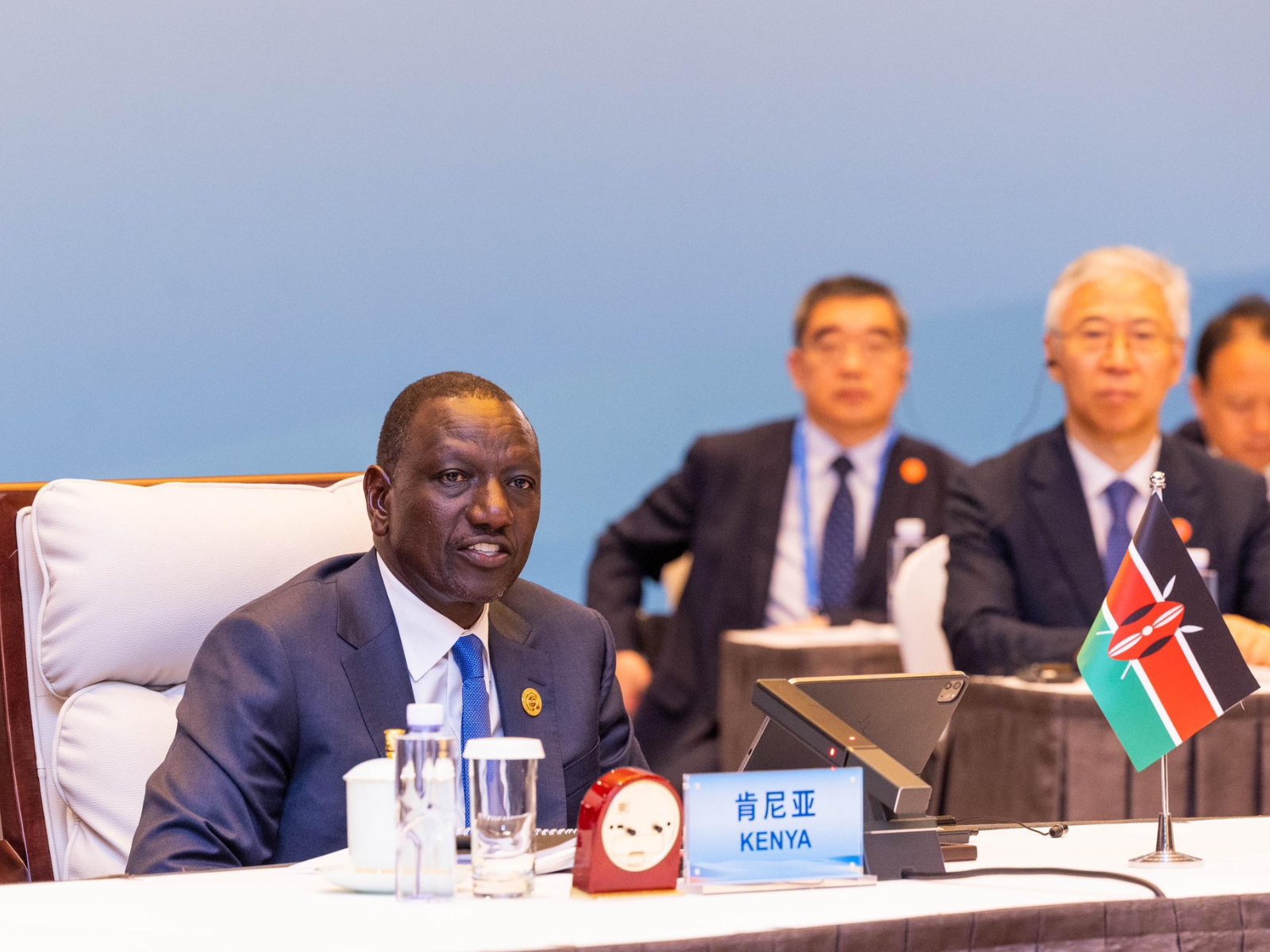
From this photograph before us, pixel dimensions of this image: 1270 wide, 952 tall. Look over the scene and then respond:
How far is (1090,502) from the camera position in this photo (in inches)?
149

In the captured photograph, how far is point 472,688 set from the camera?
6.38 ft

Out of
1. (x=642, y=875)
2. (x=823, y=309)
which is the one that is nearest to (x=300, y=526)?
(x=642, y=875)

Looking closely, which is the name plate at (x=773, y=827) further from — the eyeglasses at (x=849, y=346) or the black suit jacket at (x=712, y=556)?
the eyeglasses at (x=849, y=346)

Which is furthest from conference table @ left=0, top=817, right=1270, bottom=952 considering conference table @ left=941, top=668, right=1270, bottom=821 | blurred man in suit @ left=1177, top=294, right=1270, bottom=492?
blurred man in suit @ left=1177, top=294, right=1270, bottom=492

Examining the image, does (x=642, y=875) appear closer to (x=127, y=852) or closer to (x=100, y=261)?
(x=127, y=852)

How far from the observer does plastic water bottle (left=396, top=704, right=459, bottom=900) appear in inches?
55.1

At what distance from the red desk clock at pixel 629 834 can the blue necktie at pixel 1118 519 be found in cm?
247

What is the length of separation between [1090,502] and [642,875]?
8.34 feet

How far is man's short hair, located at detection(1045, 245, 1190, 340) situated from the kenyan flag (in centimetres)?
222

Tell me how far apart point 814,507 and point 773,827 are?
3.34 metres

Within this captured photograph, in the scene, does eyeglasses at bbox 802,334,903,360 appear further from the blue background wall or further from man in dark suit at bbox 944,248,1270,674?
man in dark suit at bbox 944,248,1270,674

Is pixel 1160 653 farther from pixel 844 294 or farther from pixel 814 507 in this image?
pixel 844 294

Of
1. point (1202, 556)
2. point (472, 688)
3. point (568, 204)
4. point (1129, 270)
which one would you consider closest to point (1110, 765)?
point (1202, 556)

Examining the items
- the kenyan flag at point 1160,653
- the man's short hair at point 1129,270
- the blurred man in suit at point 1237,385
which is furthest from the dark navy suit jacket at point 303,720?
the blurred man in suit at point 1237,385
